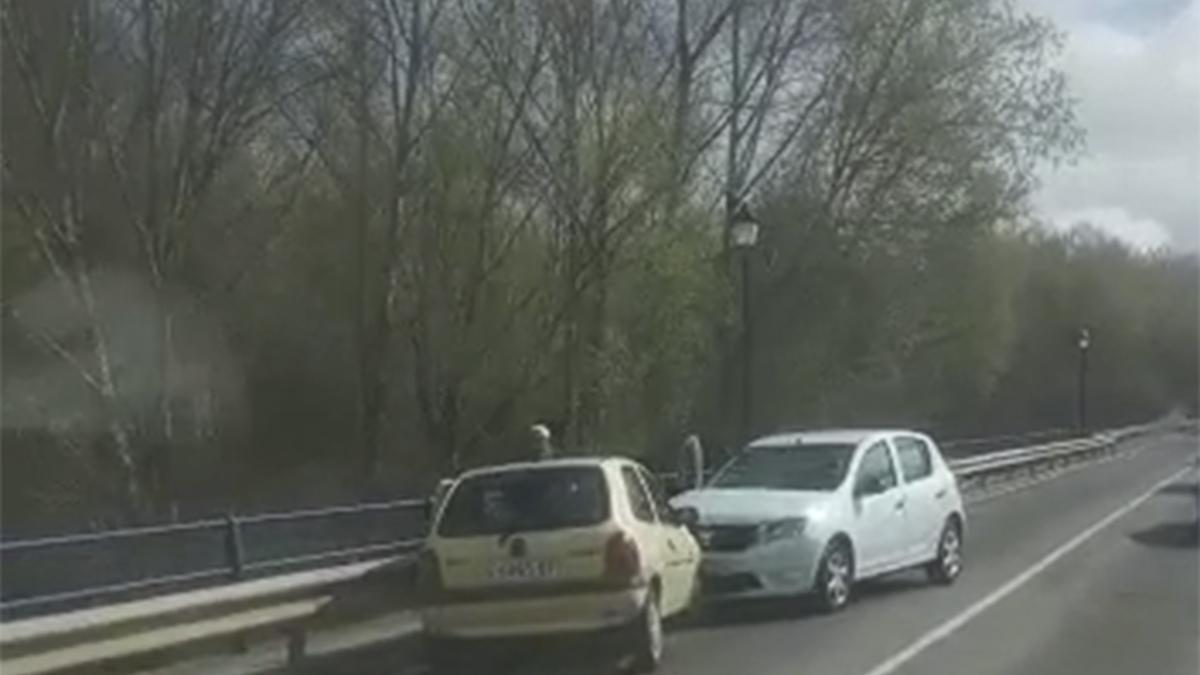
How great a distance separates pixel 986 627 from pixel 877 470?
Result: 11.9ft

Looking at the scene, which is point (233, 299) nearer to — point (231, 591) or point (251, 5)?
point (251, 5)

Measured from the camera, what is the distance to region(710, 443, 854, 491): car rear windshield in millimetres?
18797

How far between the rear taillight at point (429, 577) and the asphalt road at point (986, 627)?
0.64m

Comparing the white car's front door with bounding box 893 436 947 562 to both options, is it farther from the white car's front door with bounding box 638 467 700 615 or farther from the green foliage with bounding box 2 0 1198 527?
the green foliage with bounding box 2 0 1198 527

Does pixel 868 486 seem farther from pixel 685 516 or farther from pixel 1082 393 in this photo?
pixel 1082 393

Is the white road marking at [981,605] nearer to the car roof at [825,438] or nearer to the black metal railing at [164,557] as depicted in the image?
the car roof at [825,438]

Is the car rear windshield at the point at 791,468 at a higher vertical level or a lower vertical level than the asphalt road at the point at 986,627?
higher

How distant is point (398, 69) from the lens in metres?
32.6

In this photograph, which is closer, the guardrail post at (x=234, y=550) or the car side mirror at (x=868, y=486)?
the guardrail post at (x=234, y=550)

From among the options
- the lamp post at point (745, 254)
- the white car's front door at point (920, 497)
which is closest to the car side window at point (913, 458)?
the white car's front door at point (920, 497)

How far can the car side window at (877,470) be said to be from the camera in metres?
19.1

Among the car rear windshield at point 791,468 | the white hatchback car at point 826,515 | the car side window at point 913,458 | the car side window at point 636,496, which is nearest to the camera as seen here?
the car side window at point 636,496

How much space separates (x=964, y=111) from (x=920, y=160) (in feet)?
4.17

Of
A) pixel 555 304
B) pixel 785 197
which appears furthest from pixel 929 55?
pixel 555 304
